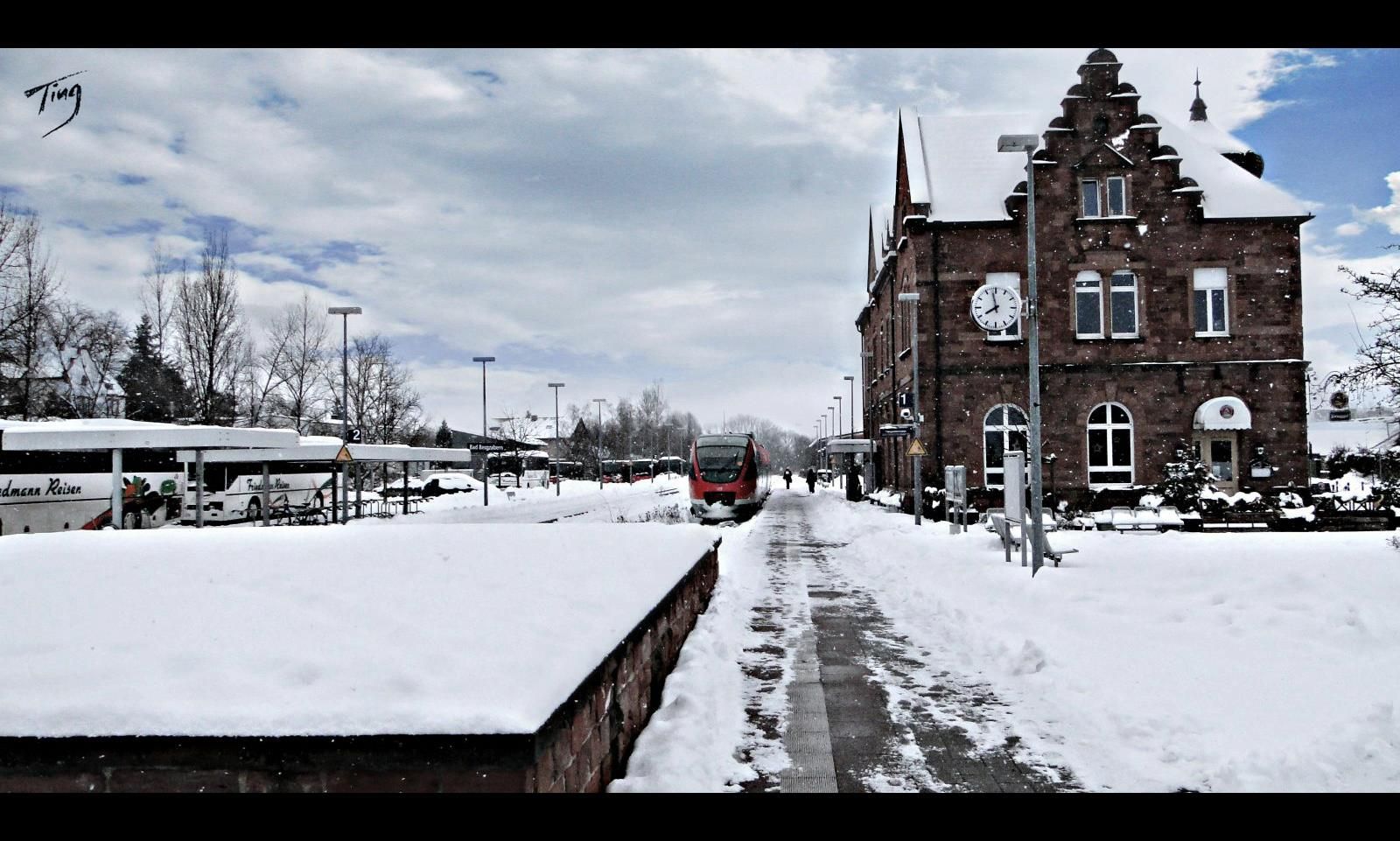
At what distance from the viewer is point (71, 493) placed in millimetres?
28859

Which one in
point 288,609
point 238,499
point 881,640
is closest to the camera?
point 288,609

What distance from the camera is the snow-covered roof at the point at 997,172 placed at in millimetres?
30781

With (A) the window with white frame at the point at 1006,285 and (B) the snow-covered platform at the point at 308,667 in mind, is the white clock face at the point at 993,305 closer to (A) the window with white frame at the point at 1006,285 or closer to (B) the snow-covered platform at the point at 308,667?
(A) the window with white frame at the point at 1006,285

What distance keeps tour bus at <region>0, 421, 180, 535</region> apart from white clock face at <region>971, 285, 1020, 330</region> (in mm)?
25951

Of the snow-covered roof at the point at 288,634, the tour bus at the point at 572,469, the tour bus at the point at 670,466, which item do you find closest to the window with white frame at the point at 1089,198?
the snow-covered roof at the point at 288,634

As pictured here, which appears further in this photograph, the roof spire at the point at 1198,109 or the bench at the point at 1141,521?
the roof spire at the point at 1198,109

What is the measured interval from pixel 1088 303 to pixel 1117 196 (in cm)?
367

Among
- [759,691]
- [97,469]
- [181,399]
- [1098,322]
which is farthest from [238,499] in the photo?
[759,691]

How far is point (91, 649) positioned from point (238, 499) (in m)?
38.5

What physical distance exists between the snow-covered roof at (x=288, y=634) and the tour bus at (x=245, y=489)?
31.0 m

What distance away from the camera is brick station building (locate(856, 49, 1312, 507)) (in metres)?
30.1

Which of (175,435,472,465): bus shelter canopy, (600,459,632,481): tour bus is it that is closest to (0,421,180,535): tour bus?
(175,435,472,465): bus shelter canopy
